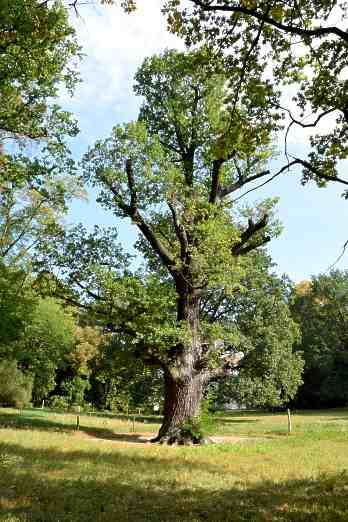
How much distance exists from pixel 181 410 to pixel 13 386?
26.6 m

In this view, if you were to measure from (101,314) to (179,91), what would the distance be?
980 centimetres

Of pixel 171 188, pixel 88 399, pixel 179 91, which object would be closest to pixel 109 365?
pixel 171 188

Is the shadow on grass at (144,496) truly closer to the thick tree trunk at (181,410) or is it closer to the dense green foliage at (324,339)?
the thick tree trunk at (181,410)

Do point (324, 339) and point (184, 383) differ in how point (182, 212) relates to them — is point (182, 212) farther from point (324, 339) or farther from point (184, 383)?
point (324, 339)

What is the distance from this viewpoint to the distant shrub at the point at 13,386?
40719 mm

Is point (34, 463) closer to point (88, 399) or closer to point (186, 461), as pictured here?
point (186, 461)

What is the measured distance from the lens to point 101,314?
1909cm

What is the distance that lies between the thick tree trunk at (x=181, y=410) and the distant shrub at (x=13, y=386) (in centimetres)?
2437

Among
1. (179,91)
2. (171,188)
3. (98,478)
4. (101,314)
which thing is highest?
(179,91)

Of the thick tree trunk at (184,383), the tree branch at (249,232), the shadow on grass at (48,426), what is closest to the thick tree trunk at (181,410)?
the thick tree trunk at (184,383)

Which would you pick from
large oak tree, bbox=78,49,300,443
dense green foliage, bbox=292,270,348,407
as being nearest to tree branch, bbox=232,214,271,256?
large oak tree, bbox=78,49,300,443

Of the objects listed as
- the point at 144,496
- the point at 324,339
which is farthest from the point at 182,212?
the point at 324,339

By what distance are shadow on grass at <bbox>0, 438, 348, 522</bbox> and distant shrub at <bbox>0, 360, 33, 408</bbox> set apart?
3104 centimetres

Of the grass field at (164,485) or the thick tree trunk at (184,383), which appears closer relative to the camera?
the grass field at (164,485)
